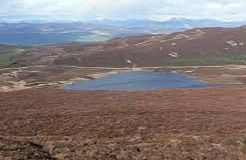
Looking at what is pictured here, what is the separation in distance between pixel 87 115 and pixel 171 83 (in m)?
106

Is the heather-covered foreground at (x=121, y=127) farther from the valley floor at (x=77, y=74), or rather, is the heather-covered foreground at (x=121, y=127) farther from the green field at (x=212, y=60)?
the green field at (x=212, y=60)

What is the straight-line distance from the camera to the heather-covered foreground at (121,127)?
20.8 meters

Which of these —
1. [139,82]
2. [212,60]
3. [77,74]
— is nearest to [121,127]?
[139,82]

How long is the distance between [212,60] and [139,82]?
Answer: 67.0 m

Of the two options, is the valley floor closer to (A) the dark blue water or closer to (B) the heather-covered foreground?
(A) the dark blue water

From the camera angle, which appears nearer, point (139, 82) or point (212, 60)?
point (139, 82)

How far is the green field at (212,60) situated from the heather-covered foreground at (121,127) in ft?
498

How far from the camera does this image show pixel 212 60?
629 ft

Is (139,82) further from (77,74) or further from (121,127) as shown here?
(121,127)

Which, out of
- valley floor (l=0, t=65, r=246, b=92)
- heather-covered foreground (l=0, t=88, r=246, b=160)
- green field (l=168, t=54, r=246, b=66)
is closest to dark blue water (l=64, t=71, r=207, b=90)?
valley floor (l=0, t=65, r=246, b=92)

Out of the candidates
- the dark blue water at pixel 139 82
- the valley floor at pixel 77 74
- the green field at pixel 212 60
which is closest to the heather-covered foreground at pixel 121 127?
the dark blue water at pixel 139 82

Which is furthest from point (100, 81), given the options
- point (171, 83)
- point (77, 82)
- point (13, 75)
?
point (13, 75)

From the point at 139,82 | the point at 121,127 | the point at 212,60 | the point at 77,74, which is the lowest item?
the point at 139,82

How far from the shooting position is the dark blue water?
121 m
